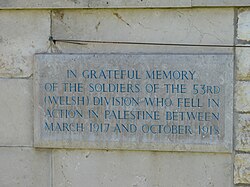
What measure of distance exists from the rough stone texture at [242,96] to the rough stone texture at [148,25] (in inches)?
11.5

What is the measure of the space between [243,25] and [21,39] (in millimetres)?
1551

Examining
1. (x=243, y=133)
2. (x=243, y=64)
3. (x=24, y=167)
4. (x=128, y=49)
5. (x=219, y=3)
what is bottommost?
(x=24, y=167)

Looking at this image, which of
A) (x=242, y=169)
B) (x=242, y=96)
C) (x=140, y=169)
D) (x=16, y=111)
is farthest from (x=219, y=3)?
(x=16, y=111)

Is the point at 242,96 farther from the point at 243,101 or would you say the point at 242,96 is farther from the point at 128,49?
the point at 128,49

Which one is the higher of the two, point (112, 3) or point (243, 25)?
point (112, 3)

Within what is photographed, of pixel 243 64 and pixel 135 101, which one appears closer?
pixel 243 64

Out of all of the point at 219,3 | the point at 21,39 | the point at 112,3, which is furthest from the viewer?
the point at 21,39

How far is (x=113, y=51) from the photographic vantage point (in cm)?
335

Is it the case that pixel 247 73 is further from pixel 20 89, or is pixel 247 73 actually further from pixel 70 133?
pixel 20 89

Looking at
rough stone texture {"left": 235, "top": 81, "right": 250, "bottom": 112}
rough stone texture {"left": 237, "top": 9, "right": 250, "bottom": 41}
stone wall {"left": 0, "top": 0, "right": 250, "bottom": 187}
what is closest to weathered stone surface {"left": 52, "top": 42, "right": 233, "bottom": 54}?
stone wall {"left": 0, "top": 0, "right": 250, "bottom": 187}

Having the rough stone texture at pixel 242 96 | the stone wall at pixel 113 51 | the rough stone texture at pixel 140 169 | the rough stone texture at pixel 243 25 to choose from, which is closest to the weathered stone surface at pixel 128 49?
the stone wall at pixel 113 51

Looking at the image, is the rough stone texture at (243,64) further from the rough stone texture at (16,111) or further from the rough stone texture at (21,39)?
the rough stone texture at (16,111)

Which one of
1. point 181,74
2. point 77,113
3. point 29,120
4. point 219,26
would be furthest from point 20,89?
point 219,26

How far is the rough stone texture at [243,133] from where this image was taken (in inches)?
126
